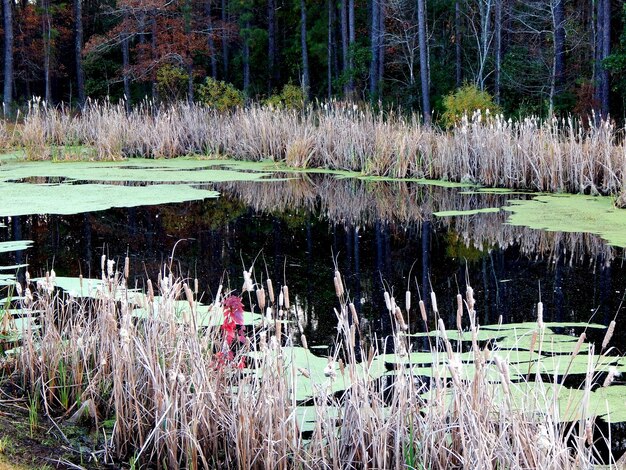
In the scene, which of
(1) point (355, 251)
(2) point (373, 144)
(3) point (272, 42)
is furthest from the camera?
(3) point (272, 42)

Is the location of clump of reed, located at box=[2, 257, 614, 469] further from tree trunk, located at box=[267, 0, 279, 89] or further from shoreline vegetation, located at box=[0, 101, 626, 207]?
tree trunk, located at box=[267, 0, 279, 89]

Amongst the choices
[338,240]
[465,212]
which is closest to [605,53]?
[465,212]

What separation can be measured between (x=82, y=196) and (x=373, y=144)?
4.00 metres

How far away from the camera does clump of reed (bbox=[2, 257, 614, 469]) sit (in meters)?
2.05

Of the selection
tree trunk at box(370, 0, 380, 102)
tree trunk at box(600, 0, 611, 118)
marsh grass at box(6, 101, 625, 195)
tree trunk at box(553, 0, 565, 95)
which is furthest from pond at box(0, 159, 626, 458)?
tree trunk at box(370, 0, 380, 102)

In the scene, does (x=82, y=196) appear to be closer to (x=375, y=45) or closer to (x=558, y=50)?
(x=558, y=50)

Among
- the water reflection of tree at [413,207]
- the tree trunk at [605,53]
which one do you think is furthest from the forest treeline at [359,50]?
the water reflection of tree at [413,207]

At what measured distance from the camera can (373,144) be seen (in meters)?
10.5

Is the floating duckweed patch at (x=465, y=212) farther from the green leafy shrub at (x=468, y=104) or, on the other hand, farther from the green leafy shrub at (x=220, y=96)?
the green leafy shrub at (x=220, y=96)

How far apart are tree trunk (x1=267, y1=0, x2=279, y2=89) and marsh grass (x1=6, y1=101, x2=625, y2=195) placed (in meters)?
15.1

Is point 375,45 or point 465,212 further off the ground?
point 375,45

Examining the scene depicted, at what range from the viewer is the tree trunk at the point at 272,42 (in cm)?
2836

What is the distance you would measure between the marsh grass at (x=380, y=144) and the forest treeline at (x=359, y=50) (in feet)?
13.8

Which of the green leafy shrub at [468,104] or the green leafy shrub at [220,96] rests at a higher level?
the green leafy shrub at [220,96]
